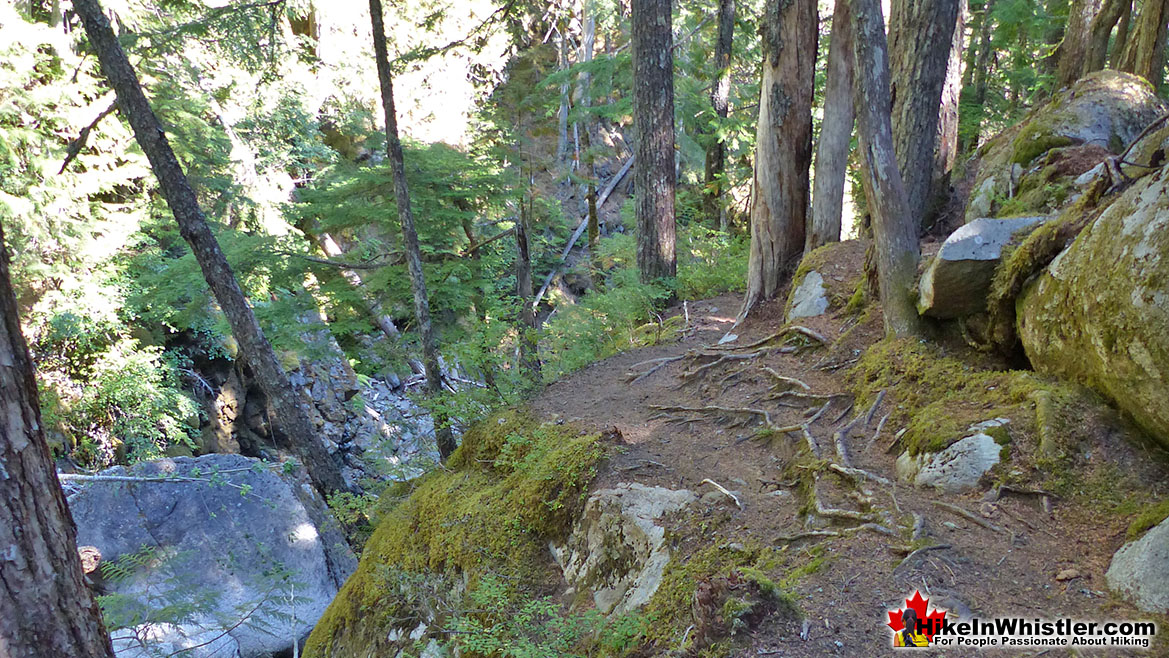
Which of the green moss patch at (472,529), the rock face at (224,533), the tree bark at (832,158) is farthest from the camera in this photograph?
the rock face at (224,533)

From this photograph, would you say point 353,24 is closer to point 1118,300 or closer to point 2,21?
point 2,21

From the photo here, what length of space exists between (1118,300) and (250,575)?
909cm

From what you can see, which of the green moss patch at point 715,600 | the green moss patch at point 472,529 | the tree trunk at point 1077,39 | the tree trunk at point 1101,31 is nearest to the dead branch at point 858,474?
the green moss patch at point 715,600

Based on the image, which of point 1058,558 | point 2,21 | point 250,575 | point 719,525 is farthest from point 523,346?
point 2,21

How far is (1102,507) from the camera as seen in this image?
2.78 metres

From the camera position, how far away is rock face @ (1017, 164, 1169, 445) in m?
2.70

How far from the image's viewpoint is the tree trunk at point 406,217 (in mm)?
7613

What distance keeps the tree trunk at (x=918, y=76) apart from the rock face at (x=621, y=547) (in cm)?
399

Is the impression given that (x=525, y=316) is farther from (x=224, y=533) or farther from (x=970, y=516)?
(x=970, y=516)

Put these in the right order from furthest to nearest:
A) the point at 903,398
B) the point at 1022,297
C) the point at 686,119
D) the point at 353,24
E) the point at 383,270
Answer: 1. the point at 353,24
2. the point at 686,119
3. the point at 383,270
4. the point at 903,398
5. the point at 1022,297

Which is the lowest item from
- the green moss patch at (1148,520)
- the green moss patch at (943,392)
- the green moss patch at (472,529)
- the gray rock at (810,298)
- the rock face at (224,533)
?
the rock face at (224,533)

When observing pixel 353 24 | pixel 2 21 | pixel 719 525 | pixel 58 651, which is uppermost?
pixel 353 24

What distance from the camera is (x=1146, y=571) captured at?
7.50 feet

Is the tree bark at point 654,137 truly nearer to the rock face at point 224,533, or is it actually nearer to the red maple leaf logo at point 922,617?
the rock face at point 224,533
